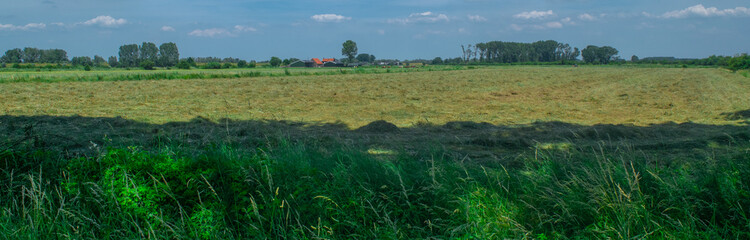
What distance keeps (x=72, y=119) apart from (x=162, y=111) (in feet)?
8.32

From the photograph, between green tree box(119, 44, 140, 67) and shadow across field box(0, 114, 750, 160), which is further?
green tree box(119, 44, 140, 67)

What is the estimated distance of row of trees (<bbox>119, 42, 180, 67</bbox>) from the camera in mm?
71662

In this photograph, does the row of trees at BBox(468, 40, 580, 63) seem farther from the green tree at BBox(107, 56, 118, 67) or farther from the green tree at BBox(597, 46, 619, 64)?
the green tree at BBox(107, 56, 118, 67)

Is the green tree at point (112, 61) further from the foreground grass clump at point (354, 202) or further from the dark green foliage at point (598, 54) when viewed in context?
the dark green foliage at point (598, 54)

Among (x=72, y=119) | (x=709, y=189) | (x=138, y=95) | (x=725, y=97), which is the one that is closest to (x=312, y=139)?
(x=709, y=189)

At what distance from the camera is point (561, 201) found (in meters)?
3.70

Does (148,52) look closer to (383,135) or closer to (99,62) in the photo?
(99,62)

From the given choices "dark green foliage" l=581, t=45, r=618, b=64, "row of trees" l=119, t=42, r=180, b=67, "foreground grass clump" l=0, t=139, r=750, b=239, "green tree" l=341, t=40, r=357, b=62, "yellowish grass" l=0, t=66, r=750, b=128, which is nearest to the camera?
"foreground grass clump" l=0, t=139, r=750, b=239

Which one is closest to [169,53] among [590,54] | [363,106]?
[363,106]

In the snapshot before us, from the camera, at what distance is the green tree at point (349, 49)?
12081 centimetres

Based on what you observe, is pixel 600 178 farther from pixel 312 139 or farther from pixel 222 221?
pixel 312 139

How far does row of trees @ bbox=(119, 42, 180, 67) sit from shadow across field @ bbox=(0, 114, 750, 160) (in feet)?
223

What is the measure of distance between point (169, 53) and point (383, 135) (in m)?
77.9

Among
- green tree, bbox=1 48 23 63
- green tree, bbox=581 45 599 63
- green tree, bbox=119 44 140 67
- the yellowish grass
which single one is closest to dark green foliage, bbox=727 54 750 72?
the yellowish grass
